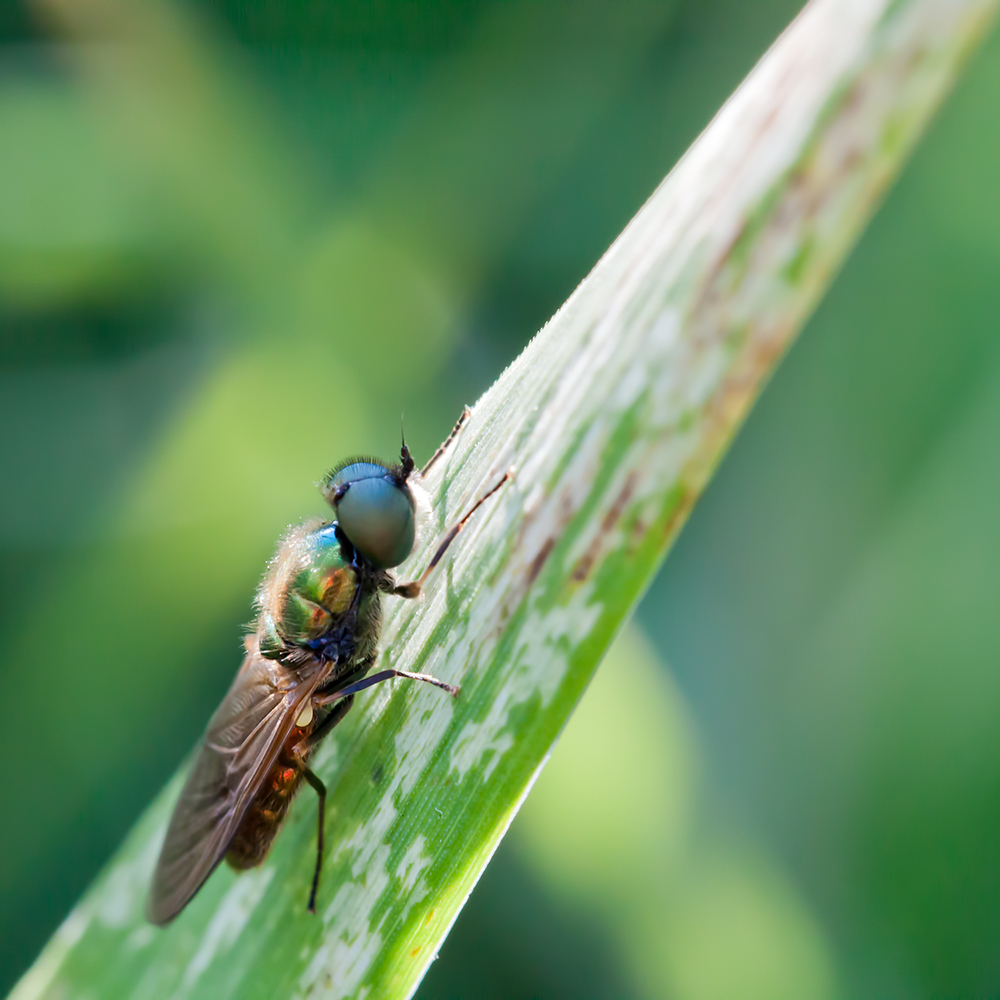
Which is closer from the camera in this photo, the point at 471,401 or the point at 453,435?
the point at 453,435

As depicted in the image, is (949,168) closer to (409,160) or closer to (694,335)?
(409,160)

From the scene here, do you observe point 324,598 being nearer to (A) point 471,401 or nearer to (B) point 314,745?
(B) point 314,745

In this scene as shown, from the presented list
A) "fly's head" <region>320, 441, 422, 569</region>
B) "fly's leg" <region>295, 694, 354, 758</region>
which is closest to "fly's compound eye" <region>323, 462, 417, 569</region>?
"fly's head" <region>320, 441, 422, 569</region>

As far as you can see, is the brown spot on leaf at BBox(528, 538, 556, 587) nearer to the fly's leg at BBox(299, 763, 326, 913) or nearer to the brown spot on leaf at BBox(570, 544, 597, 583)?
the brown spot on leaf at BBox(570, 544, 597, 583)

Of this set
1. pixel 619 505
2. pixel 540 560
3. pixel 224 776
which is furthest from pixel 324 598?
pixel 619 505

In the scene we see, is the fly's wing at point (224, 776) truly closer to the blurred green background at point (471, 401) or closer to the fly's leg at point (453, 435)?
the fly's leg at point (453, 435)

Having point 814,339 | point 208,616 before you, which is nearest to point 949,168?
point 814,339
